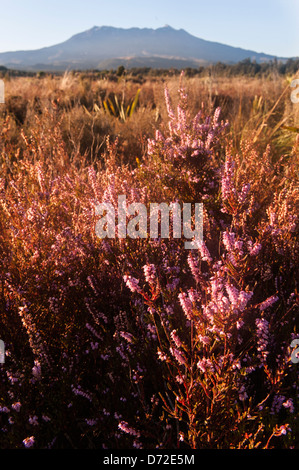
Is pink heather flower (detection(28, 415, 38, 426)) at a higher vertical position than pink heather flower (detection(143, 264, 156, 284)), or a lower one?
lower

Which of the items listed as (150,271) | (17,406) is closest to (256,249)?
(150,271)

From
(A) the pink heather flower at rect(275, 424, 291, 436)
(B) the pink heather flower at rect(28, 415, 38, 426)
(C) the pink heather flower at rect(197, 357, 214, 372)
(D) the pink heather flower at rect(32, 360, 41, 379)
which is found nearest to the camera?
(A) the pink heather flower at rect(275, 424, 291, 436)

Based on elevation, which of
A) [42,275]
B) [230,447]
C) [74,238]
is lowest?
[230,447]

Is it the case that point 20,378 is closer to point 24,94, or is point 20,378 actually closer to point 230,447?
point 230,447

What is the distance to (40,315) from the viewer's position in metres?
1.91

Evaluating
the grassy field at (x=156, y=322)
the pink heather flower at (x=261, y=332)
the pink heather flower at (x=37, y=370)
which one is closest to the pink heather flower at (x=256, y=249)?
the grassy field at (x=156, y=322)

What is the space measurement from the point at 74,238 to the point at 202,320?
1.09 metres

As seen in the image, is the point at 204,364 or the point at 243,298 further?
the point at 204,364

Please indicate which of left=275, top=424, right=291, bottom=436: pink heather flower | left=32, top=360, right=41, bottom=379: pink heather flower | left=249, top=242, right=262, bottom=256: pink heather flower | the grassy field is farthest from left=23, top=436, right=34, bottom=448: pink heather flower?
left=249, top=242, right=262, bottom=256: pink heather flower

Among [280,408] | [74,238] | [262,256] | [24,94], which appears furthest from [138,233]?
[24,94]

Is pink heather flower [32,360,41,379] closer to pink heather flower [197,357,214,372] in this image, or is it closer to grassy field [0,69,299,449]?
grassy field [0,69,299,449]

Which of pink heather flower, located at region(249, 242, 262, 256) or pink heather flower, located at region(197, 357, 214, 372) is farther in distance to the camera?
pink heather flower, located at region(249, 242, 262, 256)

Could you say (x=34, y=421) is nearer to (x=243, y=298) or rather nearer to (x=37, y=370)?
(x=37, y=370)

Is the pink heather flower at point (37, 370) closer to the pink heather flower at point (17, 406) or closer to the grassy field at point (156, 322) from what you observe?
the grassy field at point (156, 322)
